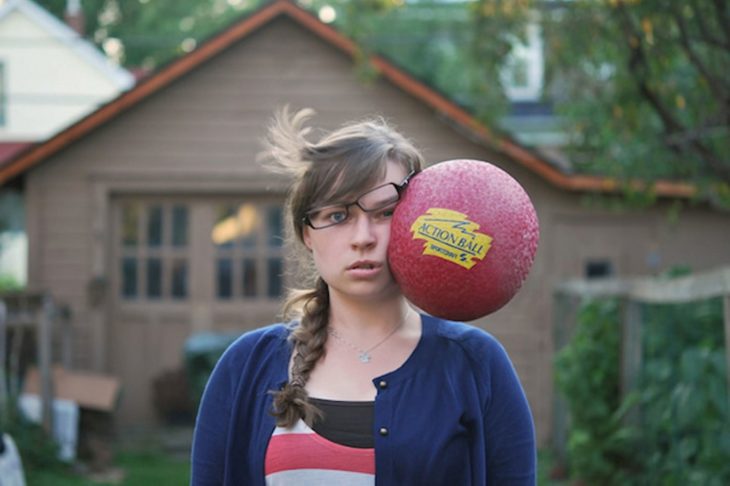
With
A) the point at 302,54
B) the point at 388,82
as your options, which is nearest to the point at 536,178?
the point at 388,82

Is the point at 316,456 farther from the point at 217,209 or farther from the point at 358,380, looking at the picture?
the point at 217,209

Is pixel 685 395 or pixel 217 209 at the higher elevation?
pixel 217 209

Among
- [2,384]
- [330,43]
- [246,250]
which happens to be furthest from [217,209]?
[2,384]

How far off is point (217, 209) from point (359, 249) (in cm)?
958

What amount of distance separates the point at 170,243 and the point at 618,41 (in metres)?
6.55

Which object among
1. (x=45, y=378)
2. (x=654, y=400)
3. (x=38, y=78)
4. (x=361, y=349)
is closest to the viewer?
(x=361, y=349)

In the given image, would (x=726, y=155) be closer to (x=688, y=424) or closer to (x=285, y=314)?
(x=688, y=424)

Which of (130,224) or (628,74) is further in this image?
(130,224)

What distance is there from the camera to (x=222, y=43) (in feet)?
37.0

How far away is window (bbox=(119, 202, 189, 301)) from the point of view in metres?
11.6

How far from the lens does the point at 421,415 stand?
7.14ft

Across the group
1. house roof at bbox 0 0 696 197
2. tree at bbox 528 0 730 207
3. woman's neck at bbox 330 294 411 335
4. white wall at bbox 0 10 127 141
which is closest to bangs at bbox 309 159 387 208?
woman's neck at bbox 330 294 411 335

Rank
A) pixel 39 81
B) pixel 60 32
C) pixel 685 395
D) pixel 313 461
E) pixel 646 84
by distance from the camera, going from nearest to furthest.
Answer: pixel 313 461
pixel 685 395
pixel 646 84
pixel 39 81
pixel 60 32

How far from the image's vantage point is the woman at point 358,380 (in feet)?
7.07
